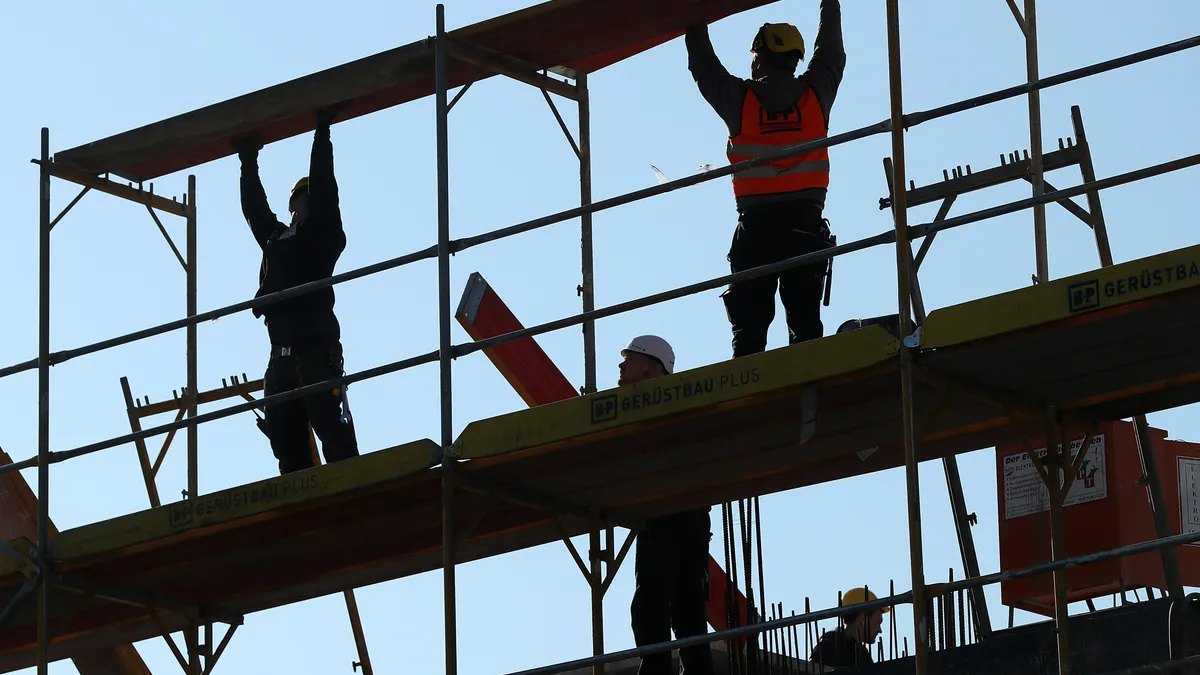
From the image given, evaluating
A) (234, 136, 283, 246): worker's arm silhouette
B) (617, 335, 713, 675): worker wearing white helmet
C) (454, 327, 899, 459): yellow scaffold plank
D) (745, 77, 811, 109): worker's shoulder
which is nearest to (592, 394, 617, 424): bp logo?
(454, 327, 899, 459): yellow scaffold plank

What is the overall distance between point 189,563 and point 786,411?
409 cm

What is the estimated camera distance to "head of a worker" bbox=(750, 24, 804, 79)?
41.4 ft

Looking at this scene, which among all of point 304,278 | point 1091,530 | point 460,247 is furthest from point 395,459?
point 1091,530

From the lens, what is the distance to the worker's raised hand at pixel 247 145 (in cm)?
1425

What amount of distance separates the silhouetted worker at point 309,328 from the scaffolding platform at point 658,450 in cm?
64

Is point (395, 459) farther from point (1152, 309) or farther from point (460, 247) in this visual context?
point (1152, 309)

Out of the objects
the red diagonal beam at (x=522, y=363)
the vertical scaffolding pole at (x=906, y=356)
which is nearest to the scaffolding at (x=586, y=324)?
the vertical scaffolding pole at (x=906, y=356)

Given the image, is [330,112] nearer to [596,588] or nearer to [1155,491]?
[596,588]

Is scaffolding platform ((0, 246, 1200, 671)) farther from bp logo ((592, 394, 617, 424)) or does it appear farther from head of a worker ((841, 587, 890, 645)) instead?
head of a worker ((841, 587, 890, 645))

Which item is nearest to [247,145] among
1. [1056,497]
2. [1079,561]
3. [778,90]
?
[778,90]

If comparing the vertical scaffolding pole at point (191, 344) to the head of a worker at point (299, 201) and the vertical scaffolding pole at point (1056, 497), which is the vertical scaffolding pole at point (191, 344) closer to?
the head of a worker at point (299, 201)

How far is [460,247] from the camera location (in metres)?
12.1

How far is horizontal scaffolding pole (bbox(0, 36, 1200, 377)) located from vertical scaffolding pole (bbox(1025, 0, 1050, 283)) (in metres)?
1.95

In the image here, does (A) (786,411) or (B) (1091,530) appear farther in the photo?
(B) (1091,530)
